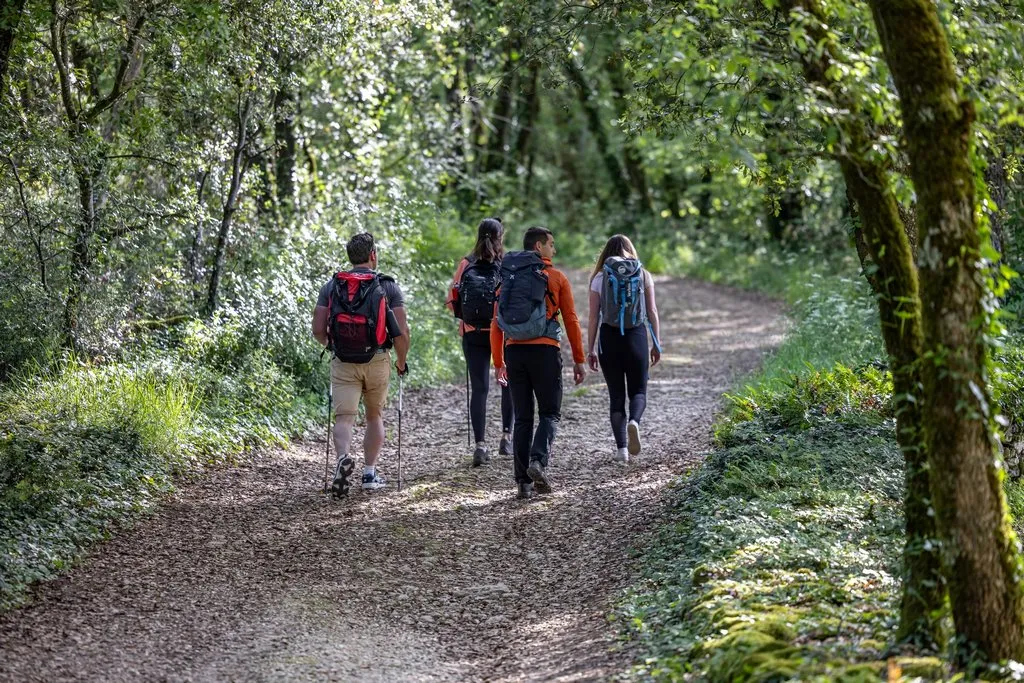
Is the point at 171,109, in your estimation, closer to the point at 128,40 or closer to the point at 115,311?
the point at 128,40

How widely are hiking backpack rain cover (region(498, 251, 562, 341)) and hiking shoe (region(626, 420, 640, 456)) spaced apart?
1.47 m

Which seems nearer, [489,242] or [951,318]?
[951,318]

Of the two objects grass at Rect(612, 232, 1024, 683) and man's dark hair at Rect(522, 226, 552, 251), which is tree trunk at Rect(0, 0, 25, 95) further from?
grass at Rect(612, 232, 1024, 683)

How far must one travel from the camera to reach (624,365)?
873 cm

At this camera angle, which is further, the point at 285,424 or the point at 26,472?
the point at 285,424

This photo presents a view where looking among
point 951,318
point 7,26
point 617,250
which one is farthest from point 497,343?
point 951,318

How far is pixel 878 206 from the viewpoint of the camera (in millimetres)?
4539

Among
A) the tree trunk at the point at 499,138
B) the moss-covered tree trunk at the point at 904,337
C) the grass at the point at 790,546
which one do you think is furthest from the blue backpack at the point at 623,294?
Result: the tree trunk at the point at 499,138

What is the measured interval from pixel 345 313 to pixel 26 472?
2499mm

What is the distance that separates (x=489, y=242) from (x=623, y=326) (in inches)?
50.1

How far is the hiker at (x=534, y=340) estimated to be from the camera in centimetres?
774

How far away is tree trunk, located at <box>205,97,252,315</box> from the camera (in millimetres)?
11141

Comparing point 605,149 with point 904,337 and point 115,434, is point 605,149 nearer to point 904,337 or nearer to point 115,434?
Result: point 115,434

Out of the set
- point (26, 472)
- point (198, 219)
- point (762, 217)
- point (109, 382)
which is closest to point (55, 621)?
point (26, 472)
